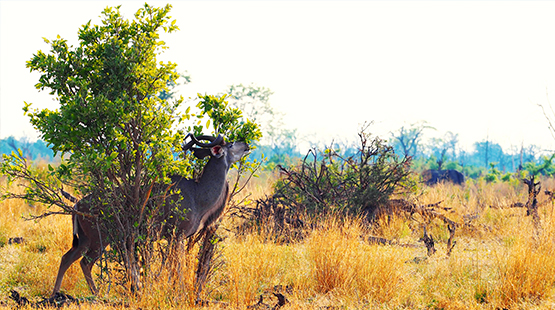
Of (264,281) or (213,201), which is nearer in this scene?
(213,201)

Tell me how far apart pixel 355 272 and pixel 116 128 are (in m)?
3.31

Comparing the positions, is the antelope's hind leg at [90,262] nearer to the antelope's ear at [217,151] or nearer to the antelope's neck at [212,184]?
the antelope's neck at [212,184]

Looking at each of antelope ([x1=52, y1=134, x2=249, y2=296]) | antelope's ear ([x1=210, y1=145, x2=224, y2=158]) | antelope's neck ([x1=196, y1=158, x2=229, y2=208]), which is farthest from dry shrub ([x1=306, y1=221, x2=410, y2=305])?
antelope's ear ([x1=210, y1=145, x2=224, y2=158])

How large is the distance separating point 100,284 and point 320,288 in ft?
8.67

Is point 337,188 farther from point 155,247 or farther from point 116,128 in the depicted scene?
point 116,128

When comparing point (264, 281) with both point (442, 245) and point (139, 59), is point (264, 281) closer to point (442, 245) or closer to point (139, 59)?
point (139, 59)

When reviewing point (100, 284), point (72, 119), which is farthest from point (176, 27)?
point (100, 284)

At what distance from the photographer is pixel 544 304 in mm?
5621

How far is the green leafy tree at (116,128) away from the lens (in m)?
4.67

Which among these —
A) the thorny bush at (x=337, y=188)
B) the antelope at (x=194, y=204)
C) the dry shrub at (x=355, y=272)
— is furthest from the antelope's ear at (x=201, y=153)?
the thorny bush at (x=337, y=188)

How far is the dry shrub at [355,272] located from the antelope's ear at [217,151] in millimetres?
1909

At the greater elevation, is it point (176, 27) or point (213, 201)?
point (176, 27)

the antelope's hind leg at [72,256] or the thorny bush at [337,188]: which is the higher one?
the thorny bush at [337,188]

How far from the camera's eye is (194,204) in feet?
17.8
